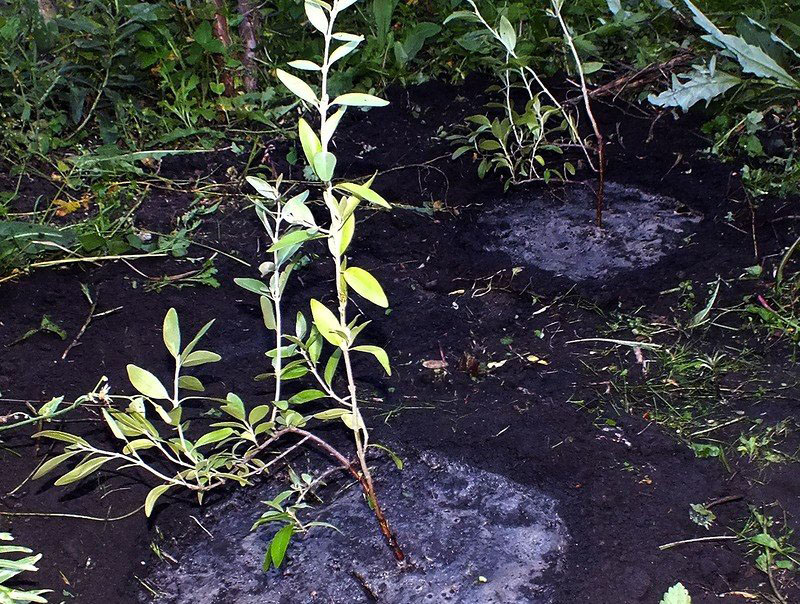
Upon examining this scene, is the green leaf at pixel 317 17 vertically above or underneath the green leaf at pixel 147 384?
above

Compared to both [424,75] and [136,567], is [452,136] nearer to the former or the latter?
[424,75]

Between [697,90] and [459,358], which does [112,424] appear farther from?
[697,90]

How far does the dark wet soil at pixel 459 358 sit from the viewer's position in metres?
1.59

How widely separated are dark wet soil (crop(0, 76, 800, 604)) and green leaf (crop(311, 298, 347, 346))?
575 mm

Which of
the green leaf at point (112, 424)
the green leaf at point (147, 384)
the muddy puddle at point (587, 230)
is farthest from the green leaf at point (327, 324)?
the muddy puddle at point (587, 230)

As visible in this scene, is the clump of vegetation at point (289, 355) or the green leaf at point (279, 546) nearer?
the clump of vegetation at point (289, 355)

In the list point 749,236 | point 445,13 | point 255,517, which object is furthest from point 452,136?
point 255,517

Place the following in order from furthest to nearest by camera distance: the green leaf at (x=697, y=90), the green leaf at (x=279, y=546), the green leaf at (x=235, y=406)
Result: the green leaf at (x=697, y=90) → the green leaf at (x=235, y=406) → the green leaf at (x=279, y=546)

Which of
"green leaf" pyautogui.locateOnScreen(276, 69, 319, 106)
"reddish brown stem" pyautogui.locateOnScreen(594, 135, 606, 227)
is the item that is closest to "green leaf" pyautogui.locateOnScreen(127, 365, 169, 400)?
"green leaf" pyautogui.locateOnScreen(276, 69, 319, 106)

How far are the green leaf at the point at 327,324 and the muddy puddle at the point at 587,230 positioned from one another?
1379 mm

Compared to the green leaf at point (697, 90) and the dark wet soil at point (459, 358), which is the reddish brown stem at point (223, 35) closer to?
the dark wet soil at point (459, 358)

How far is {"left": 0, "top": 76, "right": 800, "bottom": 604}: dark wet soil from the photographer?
1.59 meters

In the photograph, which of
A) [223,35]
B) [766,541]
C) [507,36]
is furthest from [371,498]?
[223,35]

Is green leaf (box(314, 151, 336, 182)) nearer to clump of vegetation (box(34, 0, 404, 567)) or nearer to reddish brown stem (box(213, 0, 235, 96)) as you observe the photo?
clump of vegetation (box(34, 0, 404, 567))
